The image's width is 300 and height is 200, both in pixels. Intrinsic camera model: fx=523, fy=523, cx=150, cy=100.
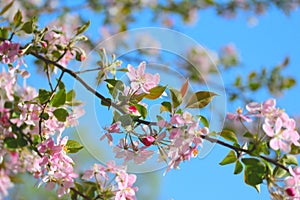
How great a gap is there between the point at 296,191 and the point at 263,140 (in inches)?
3.8

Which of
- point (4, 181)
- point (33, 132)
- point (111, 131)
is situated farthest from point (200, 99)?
point (4, 181)

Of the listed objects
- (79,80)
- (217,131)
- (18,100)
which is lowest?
(217,131)

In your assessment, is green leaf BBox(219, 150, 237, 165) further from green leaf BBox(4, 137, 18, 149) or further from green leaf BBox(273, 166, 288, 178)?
green leaf BBox(4, 137, 18, 149)

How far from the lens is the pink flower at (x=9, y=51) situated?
99 cm

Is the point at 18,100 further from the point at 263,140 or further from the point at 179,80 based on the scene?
the point at 263,140

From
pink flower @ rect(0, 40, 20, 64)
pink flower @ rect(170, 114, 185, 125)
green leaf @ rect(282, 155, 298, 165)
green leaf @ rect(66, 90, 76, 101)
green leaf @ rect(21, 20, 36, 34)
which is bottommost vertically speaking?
green leaf @ rect(282, 155, 298, 165)

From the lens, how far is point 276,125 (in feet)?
2.72

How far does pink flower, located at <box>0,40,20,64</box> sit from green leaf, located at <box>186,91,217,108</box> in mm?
365

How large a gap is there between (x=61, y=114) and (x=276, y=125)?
39cm

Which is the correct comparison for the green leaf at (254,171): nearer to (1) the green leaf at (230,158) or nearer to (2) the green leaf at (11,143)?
(1) the green leaf at (230,158)

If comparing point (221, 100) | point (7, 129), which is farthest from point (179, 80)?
point (7, 129)

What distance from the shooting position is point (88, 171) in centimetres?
98

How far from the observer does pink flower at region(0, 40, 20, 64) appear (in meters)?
0.99

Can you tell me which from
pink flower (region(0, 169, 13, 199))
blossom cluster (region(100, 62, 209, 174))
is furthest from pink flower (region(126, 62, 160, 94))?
pink flower (region(0, 169, 13, 199))
